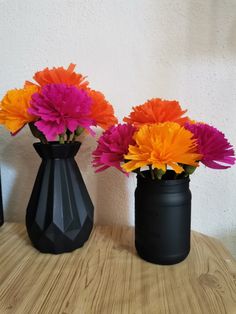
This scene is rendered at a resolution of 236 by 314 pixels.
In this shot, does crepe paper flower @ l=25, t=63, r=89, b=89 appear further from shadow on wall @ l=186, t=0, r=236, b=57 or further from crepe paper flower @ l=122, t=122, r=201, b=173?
shadow on wall @ l=186, t=0, r=236, b=57

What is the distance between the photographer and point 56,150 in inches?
21.9

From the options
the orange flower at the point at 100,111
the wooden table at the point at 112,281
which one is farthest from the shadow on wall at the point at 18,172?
the orange flower at the point at 100,111

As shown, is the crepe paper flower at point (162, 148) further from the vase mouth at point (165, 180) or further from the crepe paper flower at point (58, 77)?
the crepe paper flower at point (58, 77)

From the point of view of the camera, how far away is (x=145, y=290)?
0.45 meters

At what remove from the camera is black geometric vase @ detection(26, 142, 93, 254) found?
557mm

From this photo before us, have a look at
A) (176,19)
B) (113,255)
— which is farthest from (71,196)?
(176,19)

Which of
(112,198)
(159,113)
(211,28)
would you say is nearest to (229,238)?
(112,198)

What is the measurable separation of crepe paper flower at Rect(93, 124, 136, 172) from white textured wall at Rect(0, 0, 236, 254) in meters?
0.22

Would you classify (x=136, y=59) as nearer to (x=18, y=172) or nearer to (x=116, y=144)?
(x=116, y=144)

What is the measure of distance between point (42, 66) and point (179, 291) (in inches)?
25.4

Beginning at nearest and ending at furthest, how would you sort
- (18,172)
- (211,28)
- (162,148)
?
(162,148) < (211,28) < (18,172)

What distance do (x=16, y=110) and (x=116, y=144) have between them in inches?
8.1

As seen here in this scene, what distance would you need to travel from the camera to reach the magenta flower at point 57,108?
0.48 metres

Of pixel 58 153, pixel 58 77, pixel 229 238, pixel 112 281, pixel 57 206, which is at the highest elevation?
pixel 58 77
